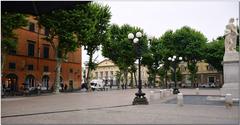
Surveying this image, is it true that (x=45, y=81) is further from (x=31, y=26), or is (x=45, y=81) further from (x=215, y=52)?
(x=215, y=52)

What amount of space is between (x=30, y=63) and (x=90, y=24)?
1310cm

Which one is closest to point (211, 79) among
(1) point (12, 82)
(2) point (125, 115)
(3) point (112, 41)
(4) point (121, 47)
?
(4) point (121, 47)

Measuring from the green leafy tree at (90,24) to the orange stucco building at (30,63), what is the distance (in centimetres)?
569

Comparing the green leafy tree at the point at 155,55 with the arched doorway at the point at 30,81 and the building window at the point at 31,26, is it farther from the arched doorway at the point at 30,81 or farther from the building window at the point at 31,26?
the arched doorway at the point at 30,81

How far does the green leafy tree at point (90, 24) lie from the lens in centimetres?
3525

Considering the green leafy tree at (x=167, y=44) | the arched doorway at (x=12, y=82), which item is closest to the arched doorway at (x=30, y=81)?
the arched doorway at (x=12, y=82)

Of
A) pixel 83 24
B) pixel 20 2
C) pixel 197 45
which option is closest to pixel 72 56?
pixel 83 24

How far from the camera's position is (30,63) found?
4422 centimetres

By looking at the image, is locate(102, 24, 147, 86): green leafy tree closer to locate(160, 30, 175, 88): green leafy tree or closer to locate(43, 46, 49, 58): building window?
locate(160, 30, 175, 88): green leafy tree

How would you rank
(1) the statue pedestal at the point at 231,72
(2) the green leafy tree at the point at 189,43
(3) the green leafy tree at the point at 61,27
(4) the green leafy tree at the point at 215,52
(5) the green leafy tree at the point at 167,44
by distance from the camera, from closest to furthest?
1. (1) the statue pedestal at the point at 231,72
2. (3) the green leafy tree at the point at 61,27
3. (2) the green leafy tree at the point at 189,43
4. (4) the green leafy tree at the point at 215,52
5. (5) the green leafy tree at the point at 167,44

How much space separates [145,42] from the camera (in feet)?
192

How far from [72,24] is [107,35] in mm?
12718

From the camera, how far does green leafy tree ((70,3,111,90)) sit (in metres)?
35.2

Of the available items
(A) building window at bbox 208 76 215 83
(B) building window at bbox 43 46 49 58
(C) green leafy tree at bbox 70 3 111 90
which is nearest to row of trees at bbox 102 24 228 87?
(C) green leafy tree at bbox 70 3 111 90
